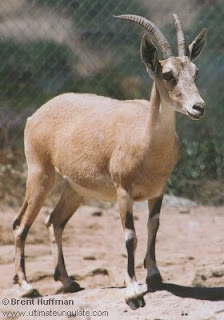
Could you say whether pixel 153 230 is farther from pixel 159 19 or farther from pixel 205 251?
pixel 159 19

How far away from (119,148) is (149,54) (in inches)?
31.0

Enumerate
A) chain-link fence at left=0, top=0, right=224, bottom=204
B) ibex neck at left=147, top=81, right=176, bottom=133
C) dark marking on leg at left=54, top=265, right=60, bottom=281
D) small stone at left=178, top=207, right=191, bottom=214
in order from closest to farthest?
ibex neck at left=147, top=81, right=176, bottom=133 → dark marking on leg at left=54, top=265, right=60, bottom=281 → chain-link fence at left=0, top=0, right=224, bottom=204 → small stone at left=178, top=207, right=191, bottom=214

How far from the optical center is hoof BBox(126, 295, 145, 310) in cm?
615

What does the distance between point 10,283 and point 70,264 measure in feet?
2.89

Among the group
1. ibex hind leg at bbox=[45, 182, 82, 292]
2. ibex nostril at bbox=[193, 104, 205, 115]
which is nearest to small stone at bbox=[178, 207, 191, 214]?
ibex hind leg at bbox=[45, 182, 82, 292]

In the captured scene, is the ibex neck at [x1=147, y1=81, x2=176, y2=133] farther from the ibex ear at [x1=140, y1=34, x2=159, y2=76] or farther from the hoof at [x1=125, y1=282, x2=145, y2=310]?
the hoof at [x1=125, y1=282, x2=145, y2=310]

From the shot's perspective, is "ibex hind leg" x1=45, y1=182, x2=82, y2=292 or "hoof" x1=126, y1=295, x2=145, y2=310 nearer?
"hoof" x1=126, y1=295, x2=145, y2=310

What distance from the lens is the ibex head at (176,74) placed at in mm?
5797

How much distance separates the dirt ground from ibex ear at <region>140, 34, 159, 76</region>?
5.74ft

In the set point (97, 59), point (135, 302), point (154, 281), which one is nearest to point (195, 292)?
point (154, 281)

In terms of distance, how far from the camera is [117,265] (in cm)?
823

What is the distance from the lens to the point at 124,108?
22.1 feet

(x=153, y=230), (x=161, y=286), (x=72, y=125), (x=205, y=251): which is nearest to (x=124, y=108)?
(x=72, y=125)

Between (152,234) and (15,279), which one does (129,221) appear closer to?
(152,234)
